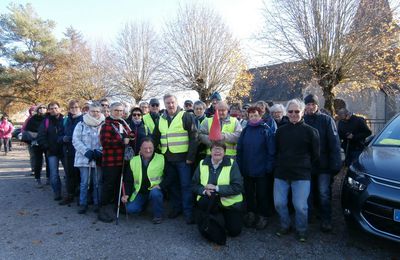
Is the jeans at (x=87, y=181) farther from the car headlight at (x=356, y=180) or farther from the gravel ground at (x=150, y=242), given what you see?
the car headlight at (x=356, y=180)

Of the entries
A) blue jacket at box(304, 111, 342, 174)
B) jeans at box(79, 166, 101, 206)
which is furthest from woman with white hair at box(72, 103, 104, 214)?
blue jacket at box(304, 111, 342, 174)

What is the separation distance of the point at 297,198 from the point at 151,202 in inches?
98.1

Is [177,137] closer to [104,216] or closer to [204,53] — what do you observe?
[104,216]

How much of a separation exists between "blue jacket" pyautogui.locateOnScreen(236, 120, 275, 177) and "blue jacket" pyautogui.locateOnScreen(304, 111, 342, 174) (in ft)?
2.21

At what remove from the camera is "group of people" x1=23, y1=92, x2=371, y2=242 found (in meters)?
4.44

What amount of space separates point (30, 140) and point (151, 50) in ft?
65.0

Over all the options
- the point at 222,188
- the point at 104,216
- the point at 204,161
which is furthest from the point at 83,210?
the point at 222,188

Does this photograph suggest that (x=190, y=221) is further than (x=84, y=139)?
No

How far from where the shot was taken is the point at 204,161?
4.78 m

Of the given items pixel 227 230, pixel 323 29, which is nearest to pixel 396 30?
pixel 323 29

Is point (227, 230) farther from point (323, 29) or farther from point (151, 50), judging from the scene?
point (151, 50)

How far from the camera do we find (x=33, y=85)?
3023cm

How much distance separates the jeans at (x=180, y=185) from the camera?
531 cm

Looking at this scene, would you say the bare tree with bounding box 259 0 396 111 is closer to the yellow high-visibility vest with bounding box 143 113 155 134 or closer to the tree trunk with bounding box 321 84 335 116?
the tree trunk with bounding box 321 84 335 116
